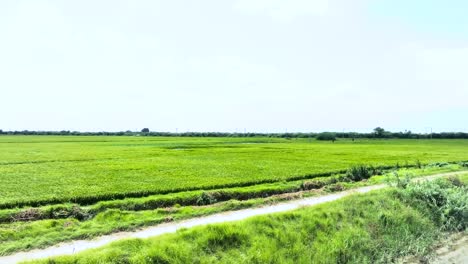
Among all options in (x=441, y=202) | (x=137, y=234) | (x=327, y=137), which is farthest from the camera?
(x=327, y=137)

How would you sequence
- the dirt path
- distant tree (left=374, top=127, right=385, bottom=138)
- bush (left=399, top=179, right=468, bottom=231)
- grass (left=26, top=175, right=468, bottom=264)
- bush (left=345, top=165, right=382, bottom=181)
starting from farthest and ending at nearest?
distant tree (left=374, top=127, right=385, bottom=138)
bush (left=345, top=165, right=382, bottom=181)
bush (left=399, top=179, right=468, bottom=231)
the dirt path
grass (left=26, top=175, right=468, bottom=264)

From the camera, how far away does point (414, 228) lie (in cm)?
1098

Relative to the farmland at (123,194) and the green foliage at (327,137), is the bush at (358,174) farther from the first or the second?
the green foliage at (327,137)

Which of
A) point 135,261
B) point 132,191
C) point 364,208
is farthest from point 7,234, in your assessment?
point 364,208

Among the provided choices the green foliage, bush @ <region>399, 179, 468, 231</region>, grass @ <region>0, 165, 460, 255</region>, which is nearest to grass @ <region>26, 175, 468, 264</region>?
bush @ <region>399, 179, 468, 231</region>

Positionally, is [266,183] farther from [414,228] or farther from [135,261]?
[135,261]

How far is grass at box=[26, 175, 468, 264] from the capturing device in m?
7.57

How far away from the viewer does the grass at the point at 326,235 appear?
7.57 meters

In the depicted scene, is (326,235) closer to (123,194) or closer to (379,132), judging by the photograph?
(123,194)

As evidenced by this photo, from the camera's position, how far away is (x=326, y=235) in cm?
958

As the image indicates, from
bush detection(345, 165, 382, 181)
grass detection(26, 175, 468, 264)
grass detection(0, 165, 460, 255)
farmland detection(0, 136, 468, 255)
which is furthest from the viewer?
bush detection(345, 165, 382, 181)

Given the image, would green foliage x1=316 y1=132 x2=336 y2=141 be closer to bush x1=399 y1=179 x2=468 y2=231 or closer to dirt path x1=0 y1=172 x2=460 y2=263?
bush x1=399 y1=179 x2=468 y2=231

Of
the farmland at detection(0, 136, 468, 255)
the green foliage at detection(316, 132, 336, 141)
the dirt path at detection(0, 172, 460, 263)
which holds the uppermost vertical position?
the green foliage at detection(316, 132, 336, 141)

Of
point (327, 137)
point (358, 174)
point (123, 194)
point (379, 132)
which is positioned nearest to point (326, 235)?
point (123, 194)
